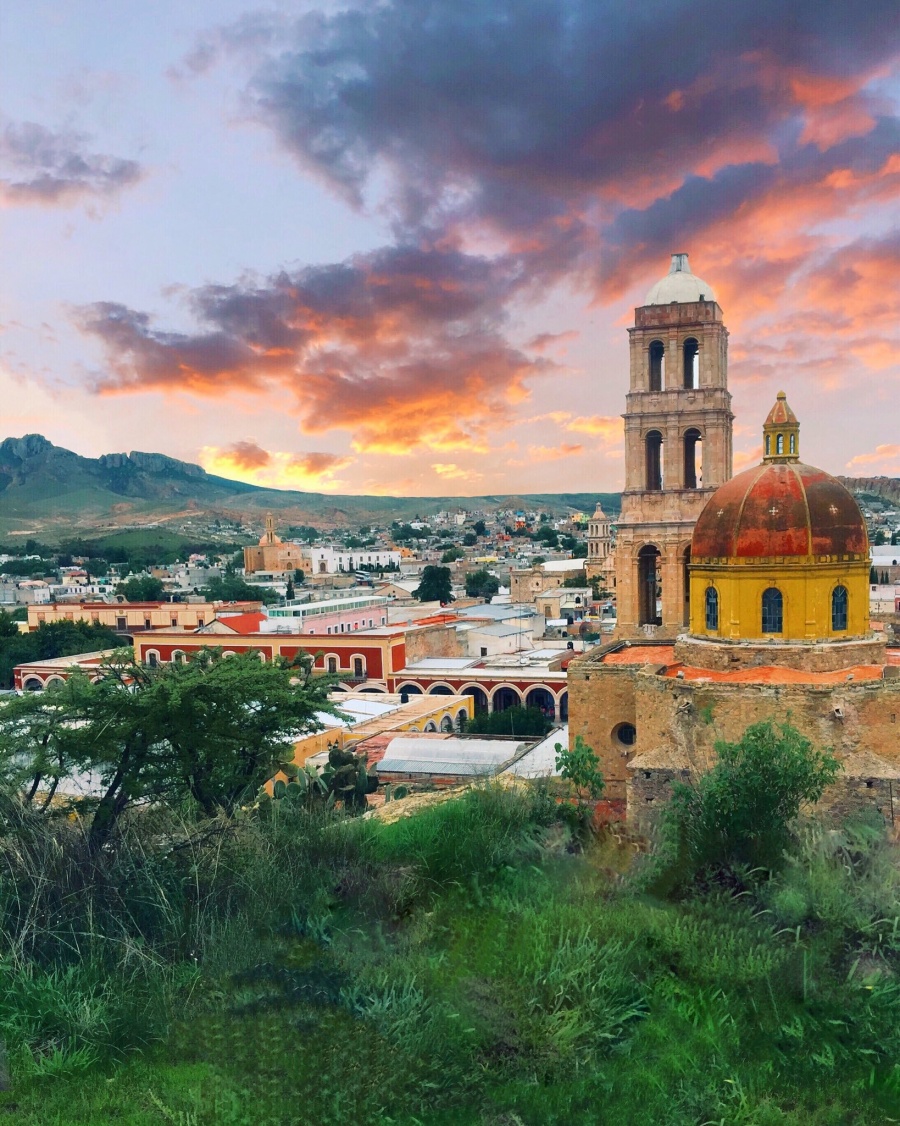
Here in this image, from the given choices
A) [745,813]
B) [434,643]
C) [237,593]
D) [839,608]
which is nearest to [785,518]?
[839,608]

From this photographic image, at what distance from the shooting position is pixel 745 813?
38.0 ft

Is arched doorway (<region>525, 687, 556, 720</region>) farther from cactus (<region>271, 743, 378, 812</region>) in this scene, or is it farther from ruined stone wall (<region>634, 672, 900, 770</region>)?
ruined stone wall (<region>634, 672, 900, 770</region>)

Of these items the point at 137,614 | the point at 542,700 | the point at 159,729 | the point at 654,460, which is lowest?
the point at 542,700

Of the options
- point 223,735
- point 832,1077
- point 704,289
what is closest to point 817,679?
point 832,1077

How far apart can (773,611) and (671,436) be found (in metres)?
10.4

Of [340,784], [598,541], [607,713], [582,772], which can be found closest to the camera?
[582,772]

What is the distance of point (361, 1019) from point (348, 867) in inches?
114

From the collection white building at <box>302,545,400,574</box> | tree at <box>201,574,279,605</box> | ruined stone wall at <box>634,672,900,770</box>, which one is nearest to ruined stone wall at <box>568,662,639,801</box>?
ruined stone wall at <box>634,672,900,770</box>

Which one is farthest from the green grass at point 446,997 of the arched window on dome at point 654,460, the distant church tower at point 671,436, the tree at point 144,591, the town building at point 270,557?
the town building at point 270,557

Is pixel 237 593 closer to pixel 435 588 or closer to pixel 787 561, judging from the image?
pixel 435 588

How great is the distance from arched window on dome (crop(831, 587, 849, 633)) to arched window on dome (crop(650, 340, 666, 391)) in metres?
11.3

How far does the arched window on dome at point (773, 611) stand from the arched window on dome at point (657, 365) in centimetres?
1133

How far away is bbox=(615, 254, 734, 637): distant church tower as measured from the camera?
26.4 meters

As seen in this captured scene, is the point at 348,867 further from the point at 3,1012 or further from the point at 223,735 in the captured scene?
the point at 3,1012
